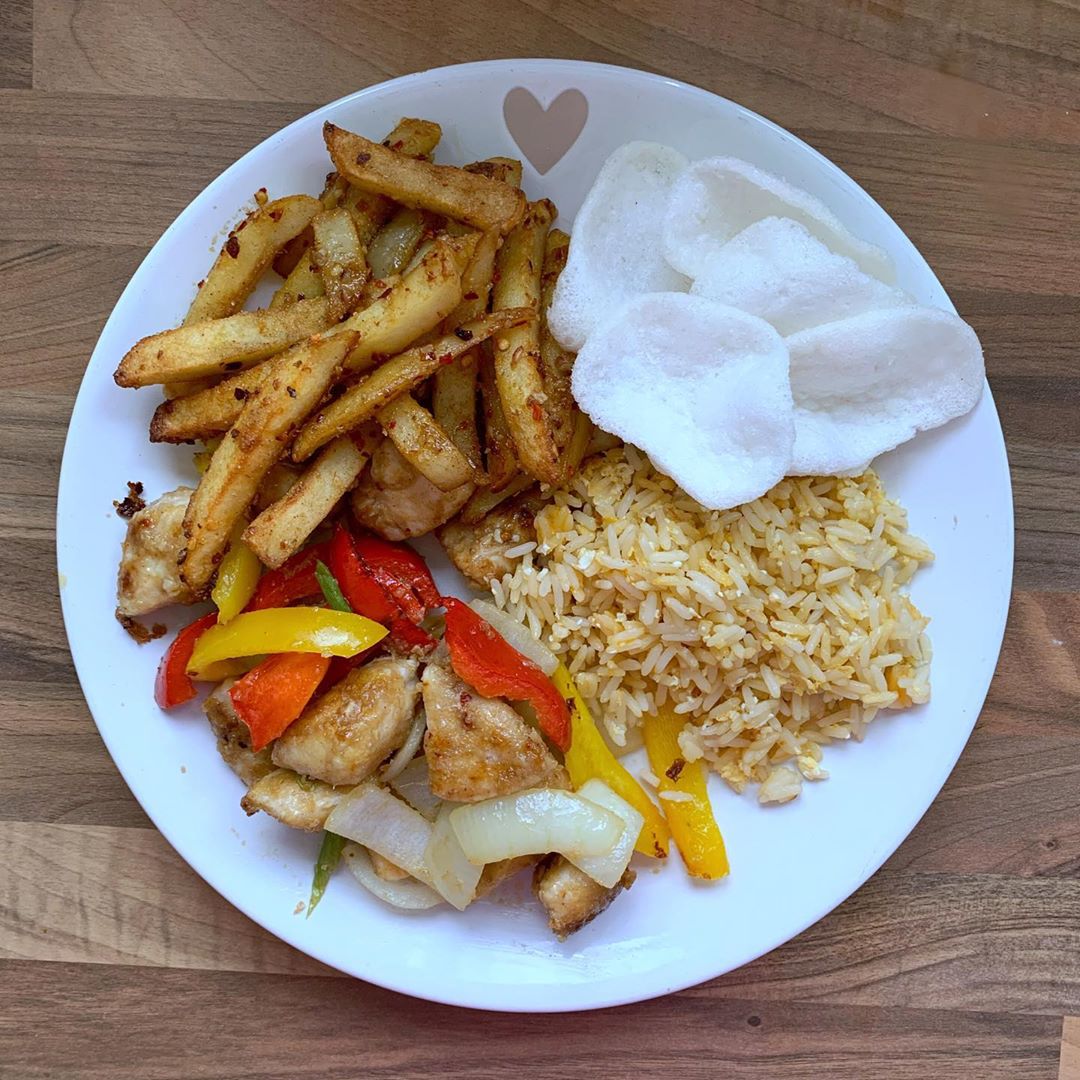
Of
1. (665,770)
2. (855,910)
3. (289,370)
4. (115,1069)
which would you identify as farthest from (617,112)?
(115,1069)

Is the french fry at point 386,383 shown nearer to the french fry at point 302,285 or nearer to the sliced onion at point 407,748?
the french fry at point 302,285

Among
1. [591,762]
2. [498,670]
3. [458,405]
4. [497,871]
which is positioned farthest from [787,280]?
[497,871]

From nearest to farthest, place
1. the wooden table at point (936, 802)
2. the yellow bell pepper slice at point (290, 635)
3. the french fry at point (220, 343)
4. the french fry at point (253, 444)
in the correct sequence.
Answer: the french fry at point (253, 444) → the french fry at point (220, 343) → the yellow bell pepper slice at point (290, 635) → the wooden table at point (936, 802)

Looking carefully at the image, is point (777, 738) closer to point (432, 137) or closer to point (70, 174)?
point (432, 137)

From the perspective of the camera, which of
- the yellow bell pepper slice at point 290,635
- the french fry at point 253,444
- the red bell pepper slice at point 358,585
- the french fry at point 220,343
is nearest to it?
the french fry at point 253,444

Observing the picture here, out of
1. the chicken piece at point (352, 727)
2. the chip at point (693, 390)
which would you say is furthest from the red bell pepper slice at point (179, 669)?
the chip at point (693, 390)

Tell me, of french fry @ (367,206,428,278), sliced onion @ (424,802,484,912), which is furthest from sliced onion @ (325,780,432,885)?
french fry @ (367,206,428,278)
